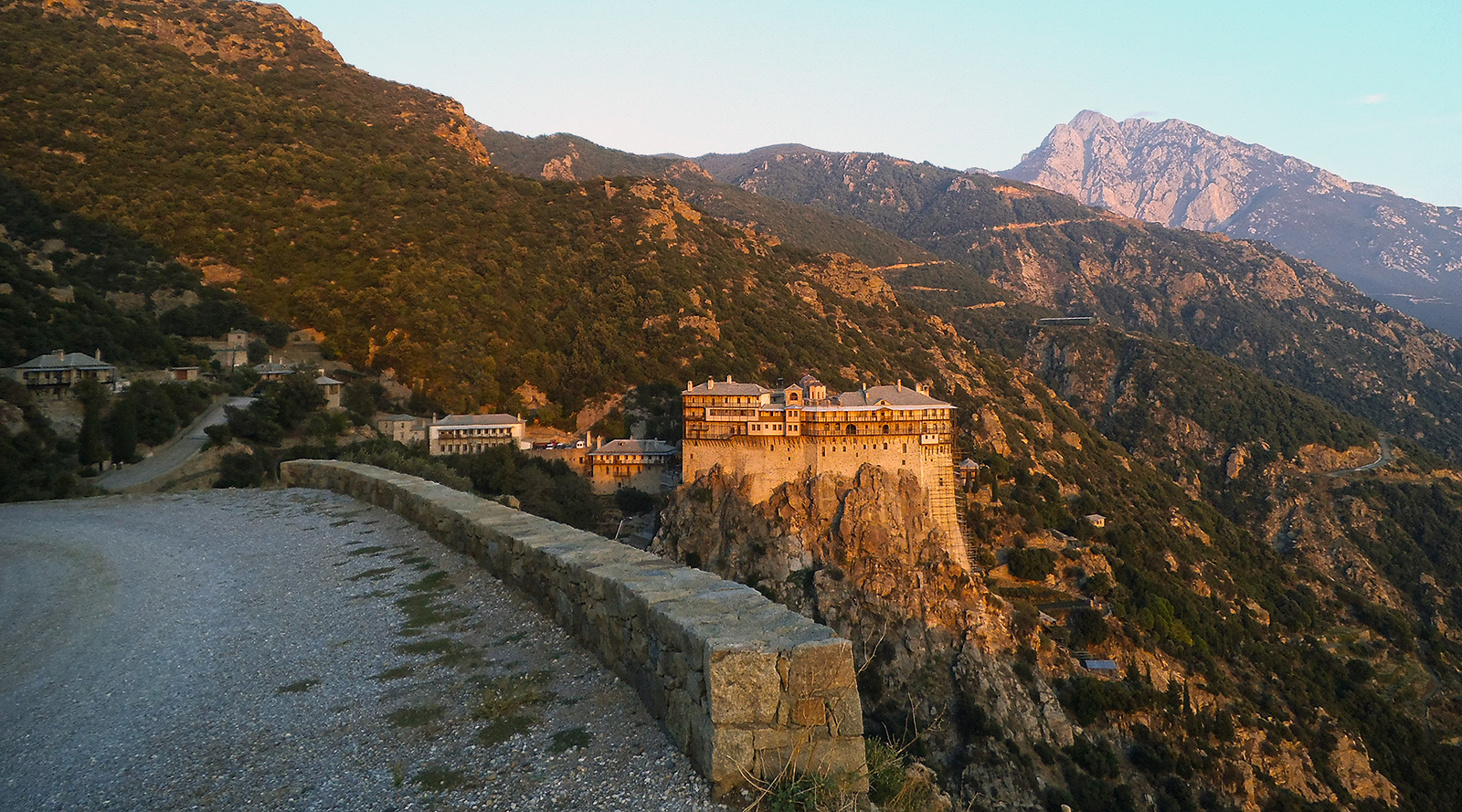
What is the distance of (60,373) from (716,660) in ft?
100

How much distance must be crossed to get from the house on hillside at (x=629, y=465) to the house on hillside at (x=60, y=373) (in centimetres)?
1919

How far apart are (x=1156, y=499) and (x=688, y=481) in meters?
35.1

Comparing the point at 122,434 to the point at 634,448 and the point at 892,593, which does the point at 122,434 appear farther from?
the point at 892,593

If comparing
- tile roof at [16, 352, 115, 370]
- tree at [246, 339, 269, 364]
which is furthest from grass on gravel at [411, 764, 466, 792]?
tree at [246, 339, 269, 364]

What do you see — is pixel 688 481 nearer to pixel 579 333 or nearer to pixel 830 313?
pixel 579 333

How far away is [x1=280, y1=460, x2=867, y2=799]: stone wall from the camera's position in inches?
138

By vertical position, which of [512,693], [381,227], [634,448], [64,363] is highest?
[381,227]

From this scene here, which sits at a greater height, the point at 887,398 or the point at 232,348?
the point at 232,348

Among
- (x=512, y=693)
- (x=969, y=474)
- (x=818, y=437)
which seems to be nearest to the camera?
(x=512, y=693)

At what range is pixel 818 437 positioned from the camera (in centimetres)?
3503

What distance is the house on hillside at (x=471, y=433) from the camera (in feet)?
114

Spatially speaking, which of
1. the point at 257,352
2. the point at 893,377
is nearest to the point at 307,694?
the point at 257,352

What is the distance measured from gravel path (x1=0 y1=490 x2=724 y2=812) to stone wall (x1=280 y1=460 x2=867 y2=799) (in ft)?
0.57

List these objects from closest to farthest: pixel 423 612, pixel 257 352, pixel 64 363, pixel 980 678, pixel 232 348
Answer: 1. pixel 423 612
2. pixel 64 363
3. pixel 980 678
4. pixel 232 348
5. pixel 257 352
